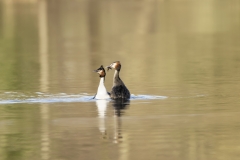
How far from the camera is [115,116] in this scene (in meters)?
17.8

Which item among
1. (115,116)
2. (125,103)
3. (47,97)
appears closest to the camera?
(115,116)

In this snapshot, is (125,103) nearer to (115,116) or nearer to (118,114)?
(118,114)

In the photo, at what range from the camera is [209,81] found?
24.3 m

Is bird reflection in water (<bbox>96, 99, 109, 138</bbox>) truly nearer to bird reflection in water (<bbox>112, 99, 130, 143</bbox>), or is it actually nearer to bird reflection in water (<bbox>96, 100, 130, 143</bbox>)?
bird reflection in water (<bbox>96, 100, 130, 143</bbox>)

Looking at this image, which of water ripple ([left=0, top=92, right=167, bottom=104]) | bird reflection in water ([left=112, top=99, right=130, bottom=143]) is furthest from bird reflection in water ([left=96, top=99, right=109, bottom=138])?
water ripple ([left=0, top=92, right=167, bottom=104])

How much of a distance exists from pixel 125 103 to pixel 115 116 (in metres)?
2.34

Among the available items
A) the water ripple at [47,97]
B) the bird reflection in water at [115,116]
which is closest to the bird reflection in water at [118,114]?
the bird reflection in water at [115,116]

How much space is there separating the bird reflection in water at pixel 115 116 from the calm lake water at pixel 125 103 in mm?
19

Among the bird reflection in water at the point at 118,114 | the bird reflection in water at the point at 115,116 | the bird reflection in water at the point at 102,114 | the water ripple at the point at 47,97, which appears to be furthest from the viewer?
the water ripple at the point at 47,97

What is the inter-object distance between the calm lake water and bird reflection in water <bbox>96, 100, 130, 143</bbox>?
0.02 meters

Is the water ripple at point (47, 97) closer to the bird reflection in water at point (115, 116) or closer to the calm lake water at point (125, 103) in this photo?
the calm lake water at point (125, 103)

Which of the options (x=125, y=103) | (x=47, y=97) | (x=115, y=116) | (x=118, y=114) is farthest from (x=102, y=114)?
(x=47, y=97)

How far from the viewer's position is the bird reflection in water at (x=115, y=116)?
50.7 feet

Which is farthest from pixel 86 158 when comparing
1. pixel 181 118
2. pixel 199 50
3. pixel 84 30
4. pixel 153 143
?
pixel 84 30
